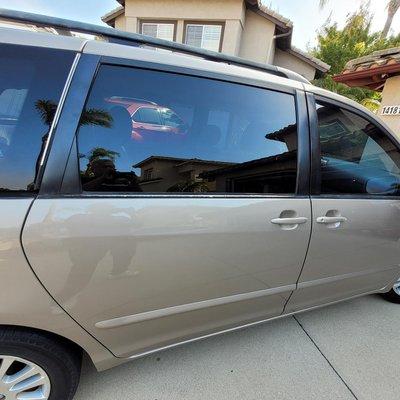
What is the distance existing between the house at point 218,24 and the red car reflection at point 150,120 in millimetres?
8132

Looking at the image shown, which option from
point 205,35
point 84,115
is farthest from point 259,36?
point 84,115

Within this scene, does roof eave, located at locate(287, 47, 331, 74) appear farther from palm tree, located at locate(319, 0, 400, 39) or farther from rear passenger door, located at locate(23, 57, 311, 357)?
palm tree, located at locate(319, 0, 400, 39)

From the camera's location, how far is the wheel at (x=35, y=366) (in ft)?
4.07

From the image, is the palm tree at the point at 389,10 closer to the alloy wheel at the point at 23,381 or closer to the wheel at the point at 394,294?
the wheel at the point at 394,294

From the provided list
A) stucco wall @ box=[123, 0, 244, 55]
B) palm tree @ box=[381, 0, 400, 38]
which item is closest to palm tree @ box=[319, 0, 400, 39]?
palm tree @ box=[381, 0, 400, 38]

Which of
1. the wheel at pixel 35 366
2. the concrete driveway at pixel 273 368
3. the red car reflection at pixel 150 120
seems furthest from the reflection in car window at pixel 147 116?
the concrete driveway at pixel 273 368

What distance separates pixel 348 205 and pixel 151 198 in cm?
127

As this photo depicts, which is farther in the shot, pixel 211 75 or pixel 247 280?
pixel 247 280

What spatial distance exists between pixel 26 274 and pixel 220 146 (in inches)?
41.7

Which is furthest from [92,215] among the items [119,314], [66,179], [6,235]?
[119,314]

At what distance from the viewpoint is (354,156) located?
6.71 feet

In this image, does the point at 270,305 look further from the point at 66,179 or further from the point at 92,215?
the point at 66,179

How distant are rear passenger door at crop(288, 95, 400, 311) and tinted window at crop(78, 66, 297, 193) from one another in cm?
26

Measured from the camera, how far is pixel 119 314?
1.40m
